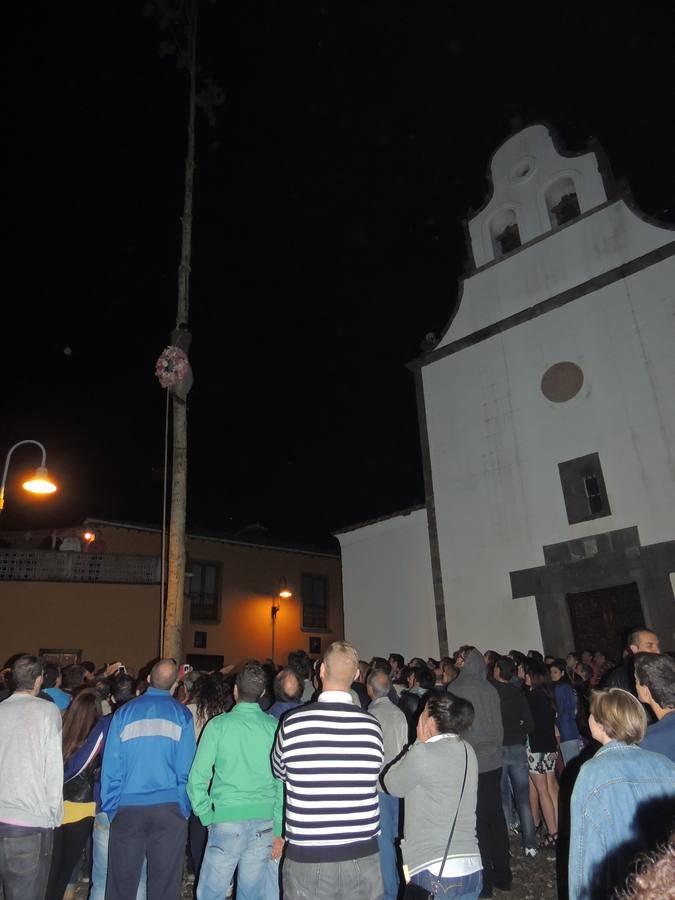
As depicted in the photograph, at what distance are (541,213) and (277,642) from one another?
18.3 m

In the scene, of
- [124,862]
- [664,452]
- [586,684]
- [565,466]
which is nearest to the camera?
[124,862]

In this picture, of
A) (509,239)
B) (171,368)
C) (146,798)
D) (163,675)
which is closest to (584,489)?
(509,239)

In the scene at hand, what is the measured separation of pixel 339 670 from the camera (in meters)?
3.29

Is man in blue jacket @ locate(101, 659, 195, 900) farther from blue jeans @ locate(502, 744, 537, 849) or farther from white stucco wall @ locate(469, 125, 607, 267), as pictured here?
white stucco wall @ locate(469, 125, 607, 267)

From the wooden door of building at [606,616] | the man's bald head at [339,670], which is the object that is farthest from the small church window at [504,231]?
the man's bald head at [339,670]

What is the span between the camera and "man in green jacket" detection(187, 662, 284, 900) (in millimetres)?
3773

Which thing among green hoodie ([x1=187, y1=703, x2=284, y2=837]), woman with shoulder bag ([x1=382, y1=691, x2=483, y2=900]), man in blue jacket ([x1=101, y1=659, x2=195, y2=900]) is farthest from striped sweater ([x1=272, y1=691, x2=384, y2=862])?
man in blue jacket ([x1=101, y1=659, x2=195, y2=900])

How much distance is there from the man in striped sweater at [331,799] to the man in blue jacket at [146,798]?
1.26m

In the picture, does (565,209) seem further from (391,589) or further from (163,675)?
(163,675)

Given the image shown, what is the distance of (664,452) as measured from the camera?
43.9ft

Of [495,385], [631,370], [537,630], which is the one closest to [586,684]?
[537,630]

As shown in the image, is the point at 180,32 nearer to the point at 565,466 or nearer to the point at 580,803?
the point at 565,466

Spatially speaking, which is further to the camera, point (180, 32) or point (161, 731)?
point (180, 32)

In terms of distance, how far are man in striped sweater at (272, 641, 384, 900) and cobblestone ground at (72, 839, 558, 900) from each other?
301cm
